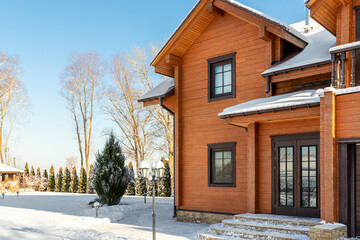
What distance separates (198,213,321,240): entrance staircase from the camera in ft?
26.0

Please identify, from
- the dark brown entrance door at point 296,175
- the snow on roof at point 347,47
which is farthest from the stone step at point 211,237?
the snow on roof at point 347,47

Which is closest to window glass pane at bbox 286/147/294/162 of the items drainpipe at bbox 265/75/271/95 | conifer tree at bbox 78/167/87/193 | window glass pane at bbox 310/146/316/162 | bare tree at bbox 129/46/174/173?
window glass pane at bbox 310/146/316/162

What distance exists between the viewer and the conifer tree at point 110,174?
14.7m

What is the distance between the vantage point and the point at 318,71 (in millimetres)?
8875

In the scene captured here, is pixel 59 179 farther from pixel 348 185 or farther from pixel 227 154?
pixel 348 185

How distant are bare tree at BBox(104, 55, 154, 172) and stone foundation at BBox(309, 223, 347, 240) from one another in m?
20.4

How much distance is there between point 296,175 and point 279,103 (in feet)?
6.28

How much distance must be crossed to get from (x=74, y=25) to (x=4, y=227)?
45.1ft

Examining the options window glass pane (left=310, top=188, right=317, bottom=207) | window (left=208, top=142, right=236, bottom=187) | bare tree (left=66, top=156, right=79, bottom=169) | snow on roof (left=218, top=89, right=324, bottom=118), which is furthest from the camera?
bare tree (left=66, top=156, right=79, bottom=169)

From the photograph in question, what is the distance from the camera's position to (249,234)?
327 inches

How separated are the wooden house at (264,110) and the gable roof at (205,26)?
0.03 metres

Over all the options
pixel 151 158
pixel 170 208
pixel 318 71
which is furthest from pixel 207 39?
pixel 151 158

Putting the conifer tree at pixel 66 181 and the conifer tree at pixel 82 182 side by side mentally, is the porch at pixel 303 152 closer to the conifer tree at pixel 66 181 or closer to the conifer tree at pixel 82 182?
the conifer tree at pixel 82 182

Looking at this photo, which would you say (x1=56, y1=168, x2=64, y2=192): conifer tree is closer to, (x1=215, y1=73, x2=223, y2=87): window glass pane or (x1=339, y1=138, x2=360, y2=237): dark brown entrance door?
(x1=215, y1=73, x2=223, y2=87): window glass pane
